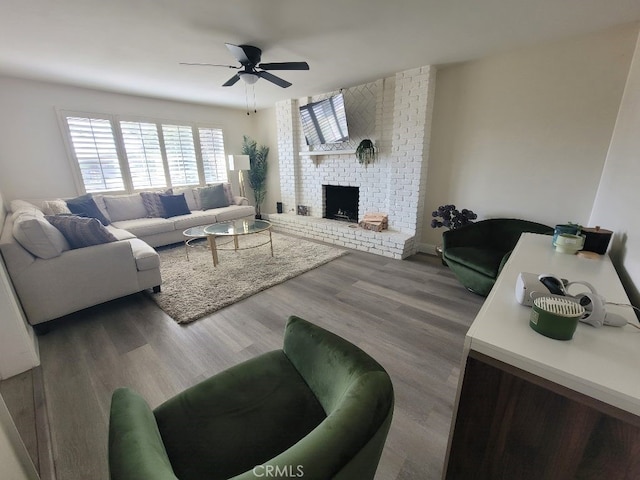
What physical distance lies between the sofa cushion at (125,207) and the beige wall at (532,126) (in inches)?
178

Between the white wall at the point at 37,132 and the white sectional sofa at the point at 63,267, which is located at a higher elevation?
the white wall at the point at 37,132

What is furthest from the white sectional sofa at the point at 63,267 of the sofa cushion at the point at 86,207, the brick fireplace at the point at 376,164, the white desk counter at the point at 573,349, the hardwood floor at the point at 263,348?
the white desk counter at the point at 573,349

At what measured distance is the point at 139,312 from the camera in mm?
2459

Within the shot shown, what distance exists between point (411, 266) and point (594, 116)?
2.25 metres

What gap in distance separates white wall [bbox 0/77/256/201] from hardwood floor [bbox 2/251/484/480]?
8.29 ft

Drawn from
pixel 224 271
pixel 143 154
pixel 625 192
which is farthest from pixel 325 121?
pixel 625 192

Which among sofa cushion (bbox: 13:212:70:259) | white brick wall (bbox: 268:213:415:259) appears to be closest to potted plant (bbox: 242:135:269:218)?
white brick wall (bbox: 268:213:415:259)

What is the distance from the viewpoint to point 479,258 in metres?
2.48

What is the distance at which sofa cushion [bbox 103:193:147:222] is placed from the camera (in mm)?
4051

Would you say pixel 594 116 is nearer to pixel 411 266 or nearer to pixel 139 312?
pixel 411 266

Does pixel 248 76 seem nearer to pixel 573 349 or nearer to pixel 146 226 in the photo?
pixel 146 226

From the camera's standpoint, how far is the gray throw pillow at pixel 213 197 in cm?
494

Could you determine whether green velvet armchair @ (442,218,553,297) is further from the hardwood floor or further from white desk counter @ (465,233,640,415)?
white desk counter @ (465,233,640,415)

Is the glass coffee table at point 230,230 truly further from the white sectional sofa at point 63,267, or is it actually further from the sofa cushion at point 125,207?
the sofa cushion at point 125,207
